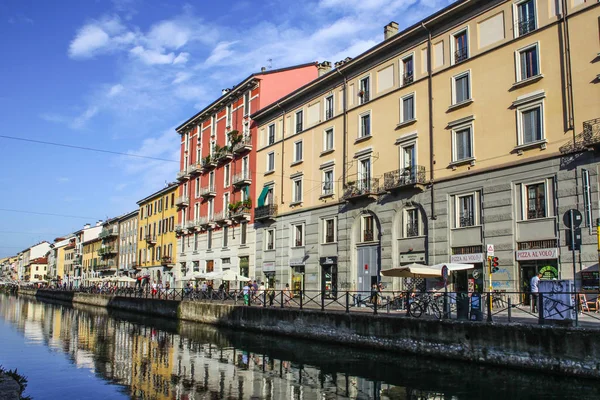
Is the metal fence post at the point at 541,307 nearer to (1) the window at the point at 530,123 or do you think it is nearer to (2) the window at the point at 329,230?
(1) the window at the point at 530,123

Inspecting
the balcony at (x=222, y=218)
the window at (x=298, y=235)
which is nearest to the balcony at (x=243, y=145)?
the balcony at (x=222, y=218)

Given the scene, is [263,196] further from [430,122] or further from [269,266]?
[430,122]

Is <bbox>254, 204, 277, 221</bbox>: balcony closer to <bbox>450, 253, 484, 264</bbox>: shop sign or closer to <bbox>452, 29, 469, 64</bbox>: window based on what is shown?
<bbox>450, 253, 484, 264</bbox>: shop sign

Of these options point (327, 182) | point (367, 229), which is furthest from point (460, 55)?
point (327, 182)

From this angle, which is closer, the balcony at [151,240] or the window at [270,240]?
the window at [270,240]

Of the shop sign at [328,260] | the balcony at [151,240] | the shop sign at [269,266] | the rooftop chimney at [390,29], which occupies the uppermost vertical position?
the rooftop chimney at [390,29]

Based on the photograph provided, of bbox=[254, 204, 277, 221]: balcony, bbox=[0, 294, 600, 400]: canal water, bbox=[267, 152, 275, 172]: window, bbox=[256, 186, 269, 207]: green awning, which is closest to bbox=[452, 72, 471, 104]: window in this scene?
bbox=[0, 294, 600, 400]: canal water

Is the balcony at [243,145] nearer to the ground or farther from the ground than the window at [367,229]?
farther from the ground

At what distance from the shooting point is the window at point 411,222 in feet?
98.6

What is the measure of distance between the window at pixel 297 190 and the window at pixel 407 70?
11.7 meters

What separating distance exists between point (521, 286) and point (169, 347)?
598 inches

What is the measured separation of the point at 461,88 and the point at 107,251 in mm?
73339

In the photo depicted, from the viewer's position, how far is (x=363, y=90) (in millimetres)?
34938

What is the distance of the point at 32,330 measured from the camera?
104 ft
